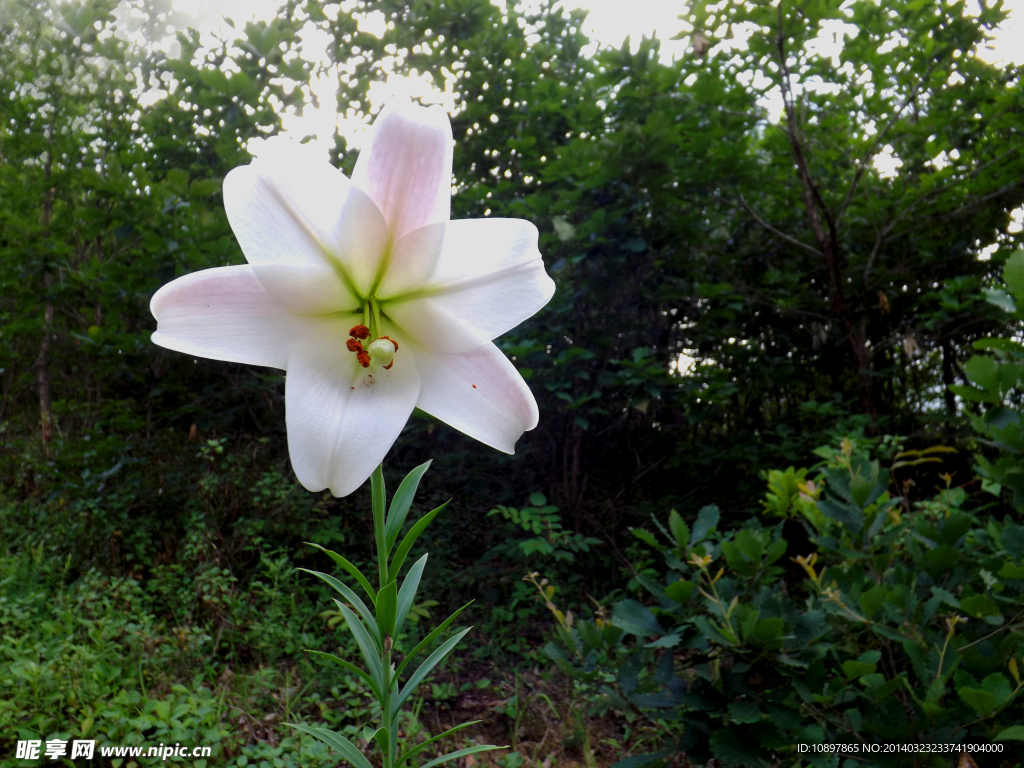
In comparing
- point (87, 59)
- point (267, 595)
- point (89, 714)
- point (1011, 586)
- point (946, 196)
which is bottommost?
point (89, 714)

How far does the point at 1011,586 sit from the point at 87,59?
475 cm

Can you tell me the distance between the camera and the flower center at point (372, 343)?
53 cm

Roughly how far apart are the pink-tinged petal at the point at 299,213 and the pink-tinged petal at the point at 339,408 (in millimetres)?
71

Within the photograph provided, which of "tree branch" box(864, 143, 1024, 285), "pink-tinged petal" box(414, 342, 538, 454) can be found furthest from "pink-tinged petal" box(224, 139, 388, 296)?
"tree branch" box(864, 143, 1024, 285)

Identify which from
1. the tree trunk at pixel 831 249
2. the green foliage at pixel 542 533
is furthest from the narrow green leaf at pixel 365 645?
the tree trunk at pixel 831 249

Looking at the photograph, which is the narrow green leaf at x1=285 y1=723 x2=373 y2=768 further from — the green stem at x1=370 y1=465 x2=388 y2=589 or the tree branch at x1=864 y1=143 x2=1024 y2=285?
the tree branch at x1=864 y1=143 x2=1024 y2=285

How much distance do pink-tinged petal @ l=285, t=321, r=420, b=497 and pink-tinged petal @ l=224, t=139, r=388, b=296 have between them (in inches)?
2.8

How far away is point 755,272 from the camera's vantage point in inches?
145

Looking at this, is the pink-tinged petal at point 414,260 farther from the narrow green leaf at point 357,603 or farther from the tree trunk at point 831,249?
the tree trunk at point 831,249

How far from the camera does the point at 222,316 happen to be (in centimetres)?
51

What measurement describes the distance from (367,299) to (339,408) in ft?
0.37

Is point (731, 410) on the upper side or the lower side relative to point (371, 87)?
lower

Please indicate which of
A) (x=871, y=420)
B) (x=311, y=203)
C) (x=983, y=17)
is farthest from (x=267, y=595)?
(x=983, y=17)

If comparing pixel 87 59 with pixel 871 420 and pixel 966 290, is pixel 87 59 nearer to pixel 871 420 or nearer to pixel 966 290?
pixel 871 420
